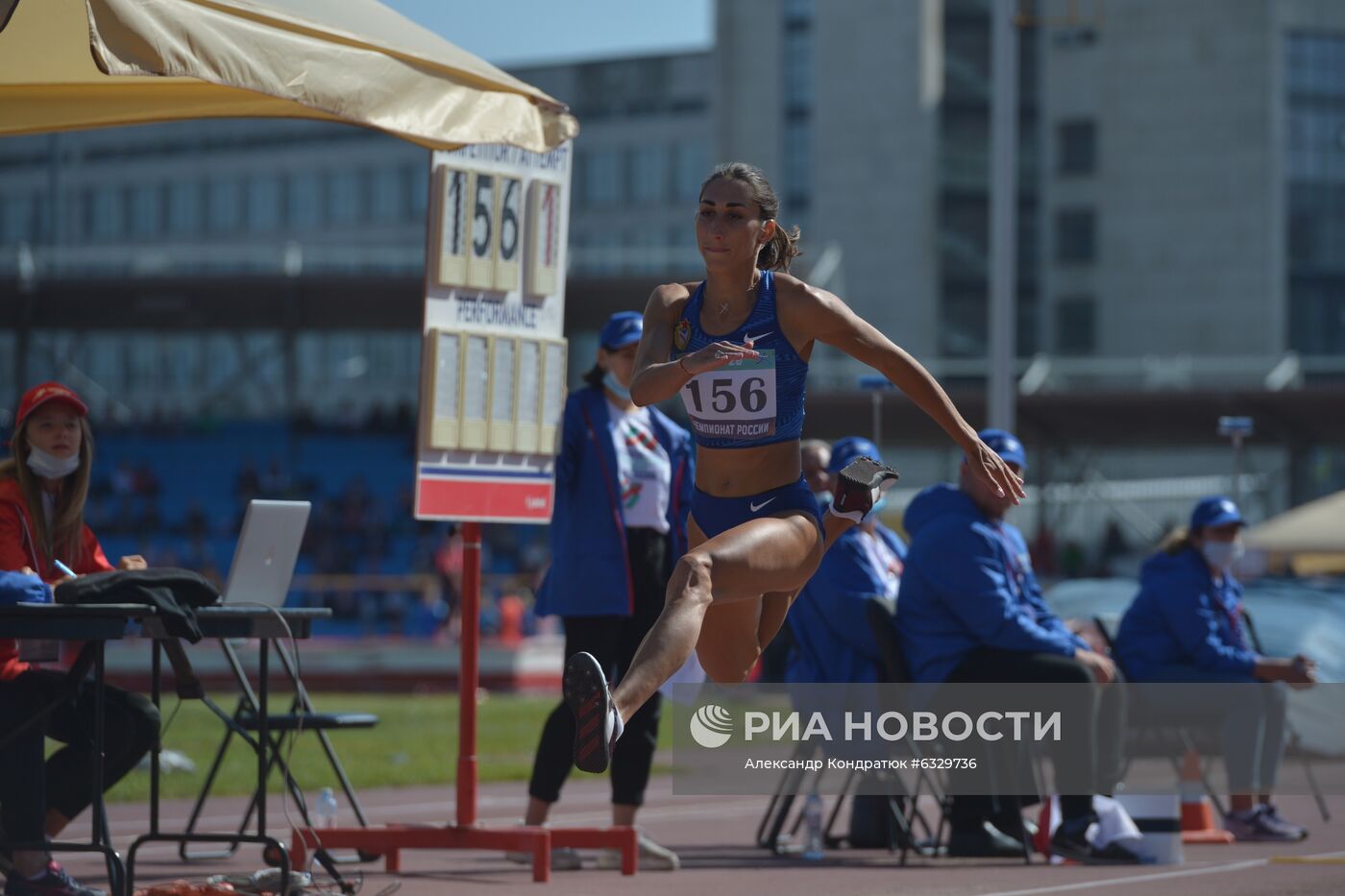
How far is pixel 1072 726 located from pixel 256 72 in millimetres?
4784

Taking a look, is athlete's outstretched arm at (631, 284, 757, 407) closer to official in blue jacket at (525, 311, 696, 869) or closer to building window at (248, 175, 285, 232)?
official in blue jacket at (525, 311, 696, 869)

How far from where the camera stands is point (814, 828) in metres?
9.38

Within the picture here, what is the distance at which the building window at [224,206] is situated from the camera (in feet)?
286

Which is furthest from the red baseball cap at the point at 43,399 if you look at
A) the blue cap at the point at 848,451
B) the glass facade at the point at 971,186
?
the glass facade at the point at 971,186

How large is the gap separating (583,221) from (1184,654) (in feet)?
238

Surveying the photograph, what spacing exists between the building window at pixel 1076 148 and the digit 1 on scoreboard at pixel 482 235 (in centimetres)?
5940

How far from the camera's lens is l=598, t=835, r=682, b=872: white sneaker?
8750mm

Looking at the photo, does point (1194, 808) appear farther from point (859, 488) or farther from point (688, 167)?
point (688, 167)

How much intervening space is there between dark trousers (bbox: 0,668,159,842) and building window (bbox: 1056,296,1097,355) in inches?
2390

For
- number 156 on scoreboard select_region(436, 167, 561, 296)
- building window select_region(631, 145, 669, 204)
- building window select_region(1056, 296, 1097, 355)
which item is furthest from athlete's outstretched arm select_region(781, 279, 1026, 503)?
building window select_region(631, 145, 669, 204)

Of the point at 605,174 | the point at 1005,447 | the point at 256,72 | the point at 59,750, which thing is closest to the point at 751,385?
the point at 256,72

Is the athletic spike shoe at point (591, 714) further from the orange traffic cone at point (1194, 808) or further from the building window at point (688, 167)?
the building window at point (688, 167)

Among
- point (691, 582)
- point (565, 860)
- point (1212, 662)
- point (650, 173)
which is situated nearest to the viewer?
point (691, 582)

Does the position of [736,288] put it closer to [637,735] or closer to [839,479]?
[839,479]
